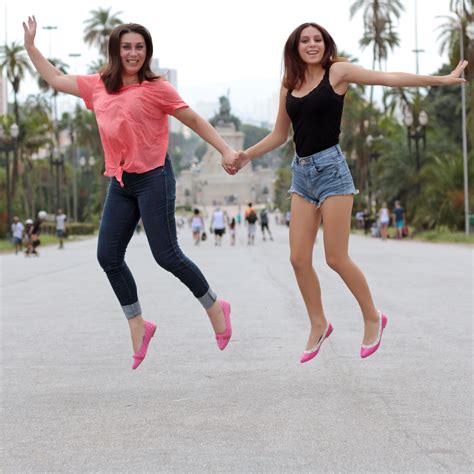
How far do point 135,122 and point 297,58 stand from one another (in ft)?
3.31

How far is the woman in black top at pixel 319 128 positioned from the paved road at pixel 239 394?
709 mm

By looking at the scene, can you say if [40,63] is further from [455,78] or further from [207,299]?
[455,78]

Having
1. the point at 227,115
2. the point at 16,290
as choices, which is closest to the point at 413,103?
the point at 16,290

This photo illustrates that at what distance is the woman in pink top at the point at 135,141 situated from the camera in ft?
19.8

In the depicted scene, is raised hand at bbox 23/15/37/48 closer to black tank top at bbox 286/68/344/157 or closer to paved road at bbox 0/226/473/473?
A: black tank top at bbox 286/68/344/157

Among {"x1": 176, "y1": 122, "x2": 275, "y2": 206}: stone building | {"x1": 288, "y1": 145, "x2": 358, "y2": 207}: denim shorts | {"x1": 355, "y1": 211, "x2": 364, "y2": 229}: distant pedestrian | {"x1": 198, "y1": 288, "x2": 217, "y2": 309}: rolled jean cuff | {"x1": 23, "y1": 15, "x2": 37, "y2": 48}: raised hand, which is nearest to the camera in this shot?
{"x1": 288, "y1": 145, "x2": 358, "y2": 207}: denim shorts

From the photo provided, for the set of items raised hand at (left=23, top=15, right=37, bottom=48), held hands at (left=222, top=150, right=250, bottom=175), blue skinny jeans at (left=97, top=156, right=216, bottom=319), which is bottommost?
blue skinny jeans at (left=97, top=156, right=216, bottom=319)

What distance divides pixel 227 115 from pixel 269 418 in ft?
543

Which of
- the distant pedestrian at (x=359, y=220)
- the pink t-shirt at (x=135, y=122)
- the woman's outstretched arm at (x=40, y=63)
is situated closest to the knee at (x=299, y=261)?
the pink t-shirt at (x=135, y=122)

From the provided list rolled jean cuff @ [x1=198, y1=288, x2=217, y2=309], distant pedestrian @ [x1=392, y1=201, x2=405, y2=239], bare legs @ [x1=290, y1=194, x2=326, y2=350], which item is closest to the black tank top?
bare legs @ [x1=290, y1=194, x2=326, y2=350]

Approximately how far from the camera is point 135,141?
6.06m

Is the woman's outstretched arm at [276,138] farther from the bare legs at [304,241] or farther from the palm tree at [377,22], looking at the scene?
the palm tree at [377,22]

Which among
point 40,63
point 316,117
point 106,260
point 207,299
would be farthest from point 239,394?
point 40,63

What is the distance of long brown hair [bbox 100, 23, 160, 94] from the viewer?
6.07 m
